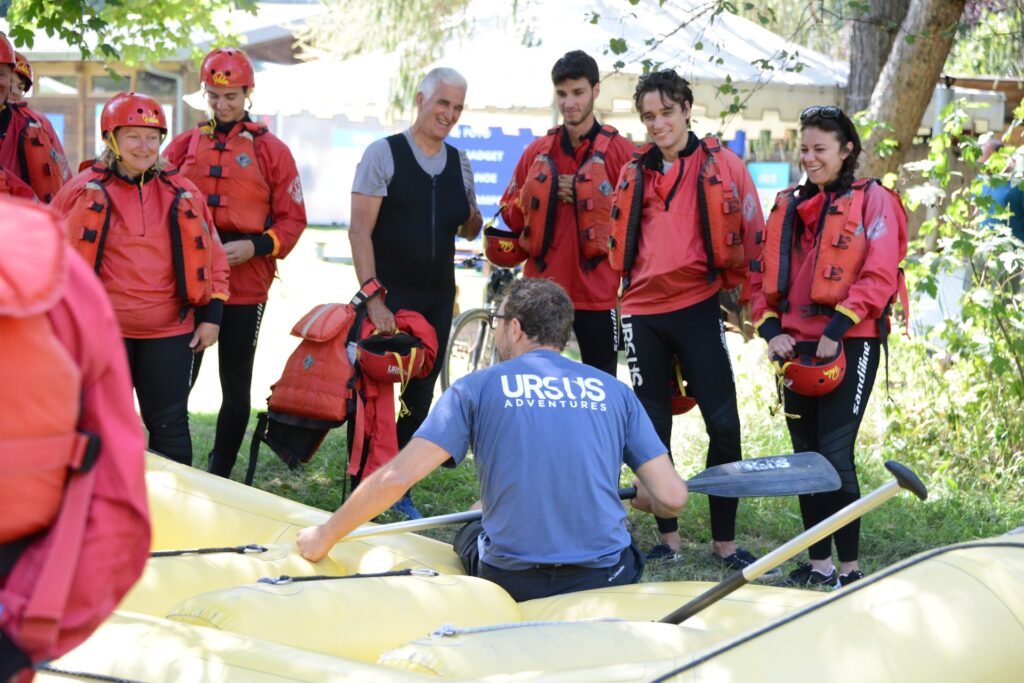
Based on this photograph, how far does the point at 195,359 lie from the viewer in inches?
213

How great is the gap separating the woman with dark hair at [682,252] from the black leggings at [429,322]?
930 millimetres

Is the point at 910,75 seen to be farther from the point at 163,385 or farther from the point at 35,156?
the point at 35,156

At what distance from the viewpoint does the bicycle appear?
7.83 m

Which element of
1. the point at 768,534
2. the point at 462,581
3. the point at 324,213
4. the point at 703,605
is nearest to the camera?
the point at 703,605

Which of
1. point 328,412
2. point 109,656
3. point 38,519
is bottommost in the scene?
point 328,412

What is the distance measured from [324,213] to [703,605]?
22201 millimetres

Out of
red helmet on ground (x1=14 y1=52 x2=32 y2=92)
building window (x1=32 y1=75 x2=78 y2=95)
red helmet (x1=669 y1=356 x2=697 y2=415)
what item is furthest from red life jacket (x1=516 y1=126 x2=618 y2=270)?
building window (x1=32 y1=75 x2=78 y2=95)

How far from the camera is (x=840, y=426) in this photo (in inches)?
181

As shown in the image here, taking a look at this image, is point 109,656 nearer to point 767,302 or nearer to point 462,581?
point 462,581

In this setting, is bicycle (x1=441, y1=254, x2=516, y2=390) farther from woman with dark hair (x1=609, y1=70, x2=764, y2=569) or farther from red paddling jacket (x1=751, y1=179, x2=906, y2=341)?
red paddling jacket (x1=751, y1=179, x2=906, y2=341)

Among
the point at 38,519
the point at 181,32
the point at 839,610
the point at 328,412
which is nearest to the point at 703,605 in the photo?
the point at 839,610

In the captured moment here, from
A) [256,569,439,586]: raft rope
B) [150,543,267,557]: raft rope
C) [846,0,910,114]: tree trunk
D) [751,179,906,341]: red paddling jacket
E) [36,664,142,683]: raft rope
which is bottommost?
[150,543,267,557]: raft rope

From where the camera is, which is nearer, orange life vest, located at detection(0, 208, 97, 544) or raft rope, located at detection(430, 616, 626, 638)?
orange life vest, located at detection(0, 208, 97, 544)

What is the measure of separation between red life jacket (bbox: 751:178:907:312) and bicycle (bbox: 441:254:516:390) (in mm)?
3190
